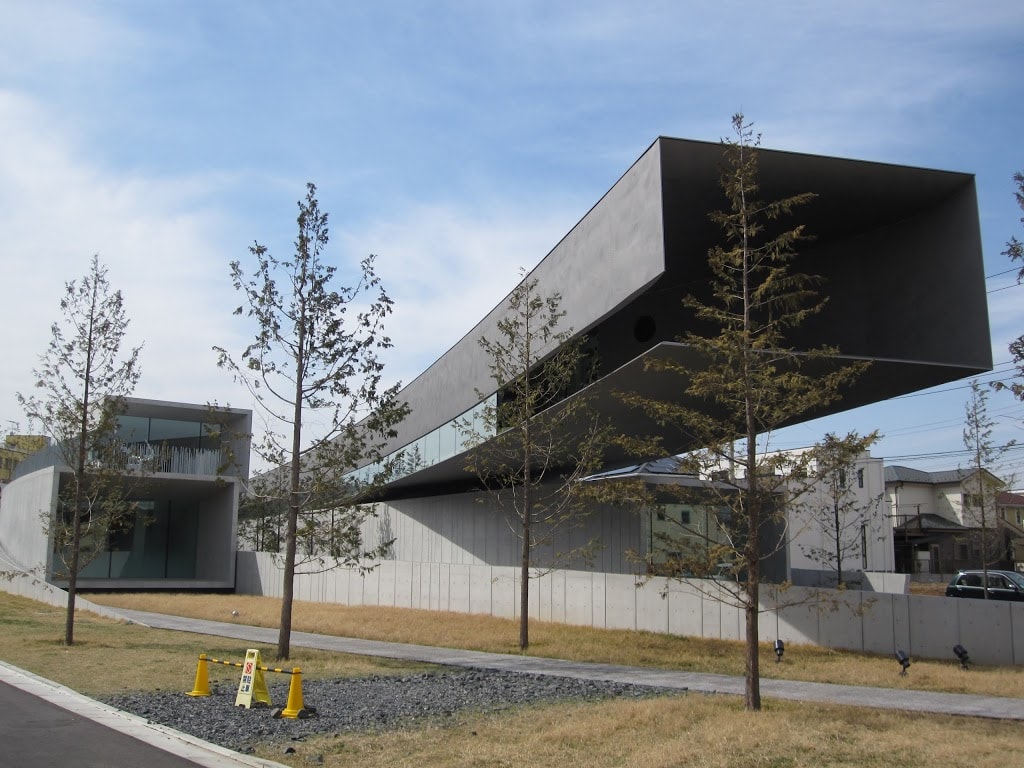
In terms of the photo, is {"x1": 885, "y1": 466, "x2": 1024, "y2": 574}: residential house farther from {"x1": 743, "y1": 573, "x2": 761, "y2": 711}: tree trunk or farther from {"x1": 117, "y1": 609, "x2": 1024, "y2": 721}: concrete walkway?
{"x1": 743, "y1": 573, "x2": 761, "y2": 711}: tree trunk

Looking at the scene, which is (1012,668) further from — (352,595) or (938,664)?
(352,595)

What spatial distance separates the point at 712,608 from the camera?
21.0m

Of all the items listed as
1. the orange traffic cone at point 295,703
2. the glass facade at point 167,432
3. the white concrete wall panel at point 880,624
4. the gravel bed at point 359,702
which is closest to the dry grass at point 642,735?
the gravel bed at point 359,702

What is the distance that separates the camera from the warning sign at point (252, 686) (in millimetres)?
11703

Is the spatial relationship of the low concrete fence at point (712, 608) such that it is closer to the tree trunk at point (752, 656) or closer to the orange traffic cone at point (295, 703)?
the tree trunk at point (752, 656)

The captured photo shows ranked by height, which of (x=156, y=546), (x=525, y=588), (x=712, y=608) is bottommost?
(x=712, y=608)

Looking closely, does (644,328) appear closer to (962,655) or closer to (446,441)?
(446,441)

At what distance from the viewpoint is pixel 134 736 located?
977cm

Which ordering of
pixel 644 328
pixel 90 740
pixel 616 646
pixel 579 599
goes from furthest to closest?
1. pixel 644 328
2. pixel 579 599
3. pixel 616 646
4. pixel 90 740

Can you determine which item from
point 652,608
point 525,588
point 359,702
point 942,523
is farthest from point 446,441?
point 942,523

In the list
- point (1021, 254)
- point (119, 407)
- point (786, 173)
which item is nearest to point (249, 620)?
point (119, 407)

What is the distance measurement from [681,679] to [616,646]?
15.7ft

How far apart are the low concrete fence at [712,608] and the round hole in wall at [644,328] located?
712 cm

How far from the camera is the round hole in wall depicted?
26125 millimetres
